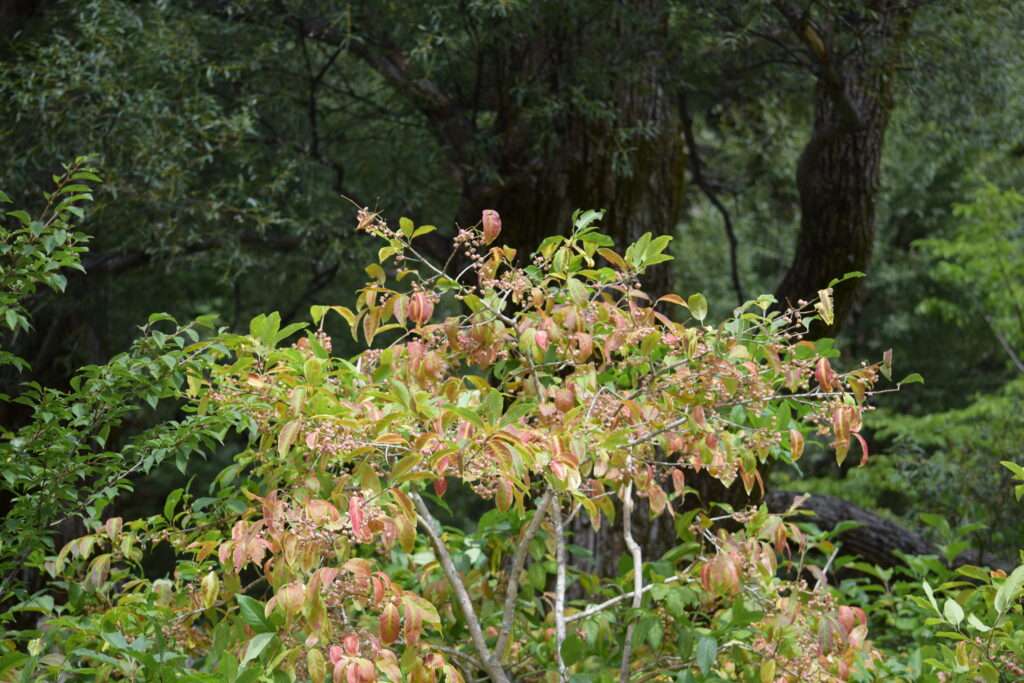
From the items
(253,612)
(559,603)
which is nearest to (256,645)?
(253,612)

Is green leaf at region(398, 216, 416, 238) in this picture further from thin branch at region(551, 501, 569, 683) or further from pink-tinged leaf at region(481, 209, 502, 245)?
thin branch at region(551, 501, 569, 683)

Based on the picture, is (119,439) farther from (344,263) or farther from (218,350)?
(218,350)

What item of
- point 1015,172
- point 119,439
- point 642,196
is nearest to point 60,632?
point 642,196

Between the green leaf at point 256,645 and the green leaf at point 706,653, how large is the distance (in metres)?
1.03

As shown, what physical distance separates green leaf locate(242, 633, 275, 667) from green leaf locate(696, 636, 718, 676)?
1.03 m

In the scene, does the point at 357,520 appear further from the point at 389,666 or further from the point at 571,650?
the point at 571,650

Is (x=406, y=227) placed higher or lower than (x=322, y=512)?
higher

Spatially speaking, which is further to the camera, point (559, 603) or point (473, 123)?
point (473, 123)

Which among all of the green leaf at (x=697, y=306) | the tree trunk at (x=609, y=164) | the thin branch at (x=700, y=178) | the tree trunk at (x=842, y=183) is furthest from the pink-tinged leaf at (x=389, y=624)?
the thin branch at (x=700, y=178)

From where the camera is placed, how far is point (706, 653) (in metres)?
2.77

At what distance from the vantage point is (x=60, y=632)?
2900mm

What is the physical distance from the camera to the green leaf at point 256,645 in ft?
7.99

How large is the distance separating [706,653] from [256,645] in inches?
42.6

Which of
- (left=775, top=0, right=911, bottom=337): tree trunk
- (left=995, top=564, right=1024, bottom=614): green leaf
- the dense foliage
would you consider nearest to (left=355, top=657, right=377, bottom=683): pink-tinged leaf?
the dense foliage
